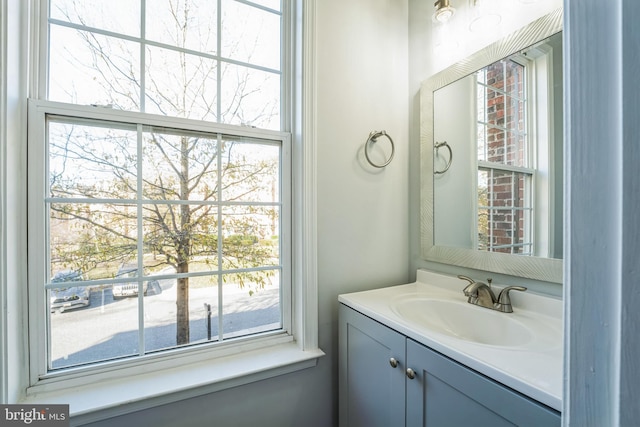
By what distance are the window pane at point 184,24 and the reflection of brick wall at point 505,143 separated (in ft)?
3.84

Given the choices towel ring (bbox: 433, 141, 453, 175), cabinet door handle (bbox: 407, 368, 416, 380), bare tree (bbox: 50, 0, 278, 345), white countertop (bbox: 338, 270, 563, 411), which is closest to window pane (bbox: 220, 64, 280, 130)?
bare tree (bbox: 50, 0, 278, 345)

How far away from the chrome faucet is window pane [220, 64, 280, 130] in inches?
42.4

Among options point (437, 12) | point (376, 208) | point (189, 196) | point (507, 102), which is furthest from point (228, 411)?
point (437, 12)

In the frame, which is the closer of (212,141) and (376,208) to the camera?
(212,141)

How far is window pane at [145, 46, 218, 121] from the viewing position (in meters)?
1.06

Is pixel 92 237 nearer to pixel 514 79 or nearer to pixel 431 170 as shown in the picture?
pixel 431 170

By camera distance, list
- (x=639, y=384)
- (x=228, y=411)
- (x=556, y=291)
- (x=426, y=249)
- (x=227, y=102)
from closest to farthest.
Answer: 1. (x=639, y=384)
2. (x=556, y=291)
3. (x=228, y=411)
4. (x=227, y=102)
5. (x=426, y=249)

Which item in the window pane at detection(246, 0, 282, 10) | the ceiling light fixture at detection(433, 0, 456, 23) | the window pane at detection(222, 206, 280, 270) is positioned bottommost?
the window pane at detection(222, 206, 280, 270)

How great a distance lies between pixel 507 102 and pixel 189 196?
4.32 ft

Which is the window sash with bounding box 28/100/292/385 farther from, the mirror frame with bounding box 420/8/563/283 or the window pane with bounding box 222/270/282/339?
the mirror frame with bounding box 420/8/563/283

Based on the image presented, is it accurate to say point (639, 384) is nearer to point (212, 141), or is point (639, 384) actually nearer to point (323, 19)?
point (212, 141)

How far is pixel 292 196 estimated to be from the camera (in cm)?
127

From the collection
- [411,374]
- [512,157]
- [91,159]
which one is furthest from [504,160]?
[91,159]

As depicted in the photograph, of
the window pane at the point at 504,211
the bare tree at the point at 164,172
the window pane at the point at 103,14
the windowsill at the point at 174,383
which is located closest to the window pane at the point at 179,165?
the bare tree at the point at 164,172
